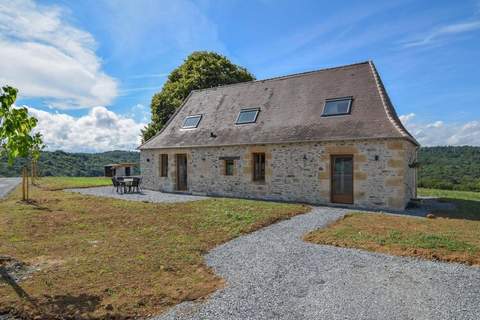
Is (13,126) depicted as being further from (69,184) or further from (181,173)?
(69,184)

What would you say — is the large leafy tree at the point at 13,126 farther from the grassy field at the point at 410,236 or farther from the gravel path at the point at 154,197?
the gravel path at the point at 154,197

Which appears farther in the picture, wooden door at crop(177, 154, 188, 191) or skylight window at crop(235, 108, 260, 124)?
wooden door at crop(177, 154, 188, 191)

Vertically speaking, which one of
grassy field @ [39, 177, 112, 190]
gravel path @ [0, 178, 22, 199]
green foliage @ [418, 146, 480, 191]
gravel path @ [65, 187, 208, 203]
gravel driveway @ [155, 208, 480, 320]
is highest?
green foliage @ [418, 146, 480, 191]

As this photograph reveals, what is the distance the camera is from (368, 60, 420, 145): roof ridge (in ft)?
37.9

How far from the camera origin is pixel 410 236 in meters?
7.29

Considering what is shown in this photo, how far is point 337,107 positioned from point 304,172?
3.03 meters

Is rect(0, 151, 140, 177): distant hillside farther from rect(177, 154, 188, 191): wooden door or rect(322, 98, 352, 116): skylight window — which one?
rect(322, 98, 352, 116): skylight window

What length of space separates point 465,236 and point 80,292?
7733 millimetres


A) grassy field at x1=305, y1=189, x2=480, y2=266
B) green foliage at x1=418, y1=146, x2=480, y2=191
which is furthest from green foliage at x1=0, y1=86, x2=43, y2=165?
green foliage at x1=418, y1=146, x2=480, y2=191

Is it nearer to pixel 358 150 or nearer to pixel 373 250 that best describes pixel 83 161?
pixel 358 150

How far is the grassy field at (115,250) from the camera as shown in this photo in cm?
424

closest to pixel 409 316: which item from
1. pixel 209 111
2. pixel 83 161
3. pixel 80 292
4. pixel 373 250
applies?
pixel 373 250

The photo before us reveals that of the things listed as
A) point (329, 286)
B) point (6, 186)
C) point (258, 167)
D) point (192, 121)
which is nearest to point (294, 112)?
point (258, 167)

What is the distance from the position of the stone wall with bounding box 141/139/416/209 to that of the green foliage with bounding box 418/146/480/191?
875cm
